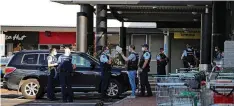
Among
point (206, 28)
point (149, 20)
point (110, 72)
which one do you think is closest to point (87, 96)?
point (110, 72)

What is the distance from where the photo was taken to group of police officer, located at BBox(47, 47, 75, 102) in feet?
50.7

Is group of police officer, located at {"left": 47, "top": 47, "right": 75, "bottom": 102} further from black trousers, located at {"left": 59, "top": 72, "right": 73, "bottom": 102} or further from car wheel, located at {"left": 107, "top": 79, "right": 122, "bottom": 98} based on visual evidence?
car wheel, located at {"left": 107, "top": 79, "right": 122, "bottom": 98}

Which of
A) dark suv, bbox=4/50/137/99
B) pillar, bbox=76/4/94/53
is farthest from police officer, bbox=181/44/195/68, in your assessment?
dark suv, bbox=4/50/137/99

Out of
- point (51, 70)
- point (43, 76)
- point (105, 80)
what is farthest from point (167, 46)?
point (51, 70)

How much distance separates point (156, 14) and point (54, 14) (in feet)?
31.5

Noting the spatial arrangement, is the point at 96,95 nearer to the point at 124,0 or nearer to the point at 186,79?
the point at 124,0

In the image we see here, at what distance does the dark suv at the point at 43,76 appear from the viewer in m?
17.1

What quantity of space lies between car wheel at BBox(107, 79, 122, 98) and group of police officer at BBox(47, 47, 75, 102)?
153 cm

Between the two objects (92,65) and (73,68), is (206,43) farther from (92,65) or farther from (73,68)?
(73,68)

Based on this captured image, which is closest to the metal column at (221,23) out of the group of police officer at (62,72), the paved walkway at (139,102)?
the paved walkway at (139,102)

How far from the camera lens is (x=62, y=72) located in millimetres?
15484

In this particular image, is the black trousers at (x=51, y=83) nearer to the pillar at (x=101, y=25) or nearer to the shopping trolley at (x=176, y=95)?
the shopping trolley at (x=176, y=95)

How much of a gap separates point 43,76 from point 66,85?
5.59 feet

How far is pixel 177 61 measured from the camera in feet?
120
